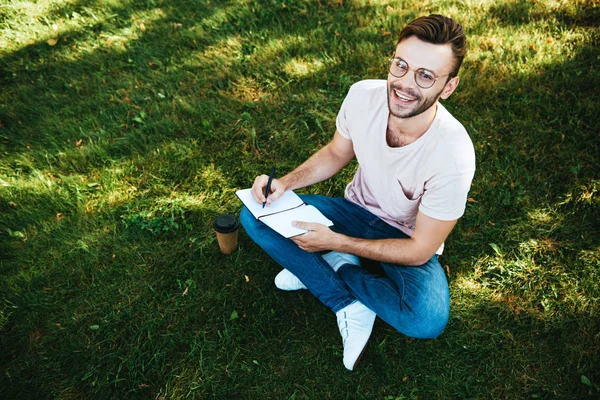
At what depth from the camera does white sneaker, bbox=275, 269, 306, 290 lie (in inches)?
120

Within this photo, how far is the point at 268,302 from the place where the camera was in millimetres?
3086

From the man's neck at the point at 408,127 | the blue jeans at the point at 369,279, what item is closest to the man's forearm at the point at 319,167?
the blue jeans at the point at 369,279

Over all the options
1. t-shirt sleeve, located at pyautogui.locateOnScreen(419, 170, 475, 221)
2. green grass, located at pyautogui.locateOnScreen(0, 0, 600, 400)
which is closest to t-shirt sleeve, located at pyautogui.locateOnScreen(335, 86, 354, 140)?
t-shirt sleeve, located at pyautogui.locateOnScreen(419, 170, 475, 221)

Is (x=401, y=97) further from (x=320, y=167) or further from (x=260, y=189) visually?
(x=260, y=189)

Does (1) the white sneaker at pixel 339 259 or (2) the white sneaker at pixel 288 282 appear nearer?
(1) the white sneaker at pixel 339 259

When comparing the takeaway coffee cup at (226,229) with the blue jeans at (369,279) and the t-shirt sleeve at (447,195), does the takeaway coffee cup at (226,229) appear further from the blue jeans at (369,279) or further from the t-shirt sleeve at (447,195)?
the t-shirt sleeve at (447,195)

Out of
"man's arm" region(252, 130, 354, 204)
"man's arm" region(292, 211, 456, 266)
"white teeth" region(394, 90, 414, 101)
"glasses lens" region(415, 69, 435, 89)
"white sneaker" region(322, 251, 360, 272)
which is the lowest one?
"white sneaker" region(322, 251, 360, 272)

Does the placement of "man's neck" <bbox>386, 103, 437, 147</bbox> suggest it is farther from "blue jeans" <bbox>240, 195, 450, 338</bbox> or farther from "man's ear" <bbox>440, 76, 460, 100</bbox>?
"blue jeans" <bbox>240, 195, 450, 338</bbox>

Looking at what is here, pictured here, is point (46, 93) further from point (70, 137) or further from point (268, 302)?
A: point (268, 302)

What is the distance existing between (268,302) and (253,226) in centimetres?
66

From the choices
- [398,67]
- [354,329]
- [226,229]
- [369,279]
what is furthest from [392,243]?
[226,229]

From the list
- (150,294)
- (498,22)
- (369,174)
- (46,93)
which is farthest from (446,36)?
(46,93)

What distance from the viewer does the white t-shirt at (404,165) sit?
7.64 feet

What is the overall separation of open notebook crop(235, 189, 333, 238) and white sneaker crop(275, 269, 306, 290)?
0.59 meters
